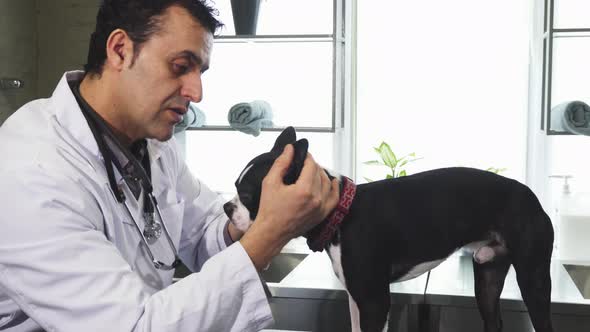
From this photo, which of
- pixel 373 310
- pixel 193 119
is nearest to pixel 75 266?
pixel 373 310

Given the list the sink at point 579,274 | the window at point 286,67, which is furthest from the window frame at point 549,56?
the window at point 286,67

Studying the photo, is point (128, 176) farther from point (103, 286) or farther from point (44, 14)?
point (44, 14)

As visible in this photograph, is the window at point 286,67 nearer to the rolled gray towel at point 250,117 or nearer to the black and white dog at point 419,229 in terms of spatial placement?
the rolled gray towel at point 250,117

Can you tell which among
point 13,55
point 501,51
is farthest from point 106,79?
point 501,51

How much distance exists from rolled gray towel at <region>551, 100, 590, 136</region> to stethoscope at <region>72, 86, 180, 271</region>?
3.88ft

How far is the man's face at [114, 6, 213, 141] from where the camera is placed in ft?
3.23

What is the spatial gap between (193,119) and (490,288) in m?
1.18

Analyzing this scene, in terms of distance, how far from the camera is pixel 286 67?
2059mm

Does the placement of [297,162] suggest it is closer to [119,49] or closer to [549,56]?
[119,49]

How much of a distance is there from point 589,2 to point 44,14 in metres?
1.88

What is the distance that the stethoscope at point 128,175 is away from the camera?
1.04 m

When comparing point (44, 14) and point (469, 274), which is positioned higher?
point (44, 14)

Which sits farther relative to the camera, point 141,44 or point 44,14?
point 44,14

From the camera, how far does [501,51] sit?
82.8 inches
